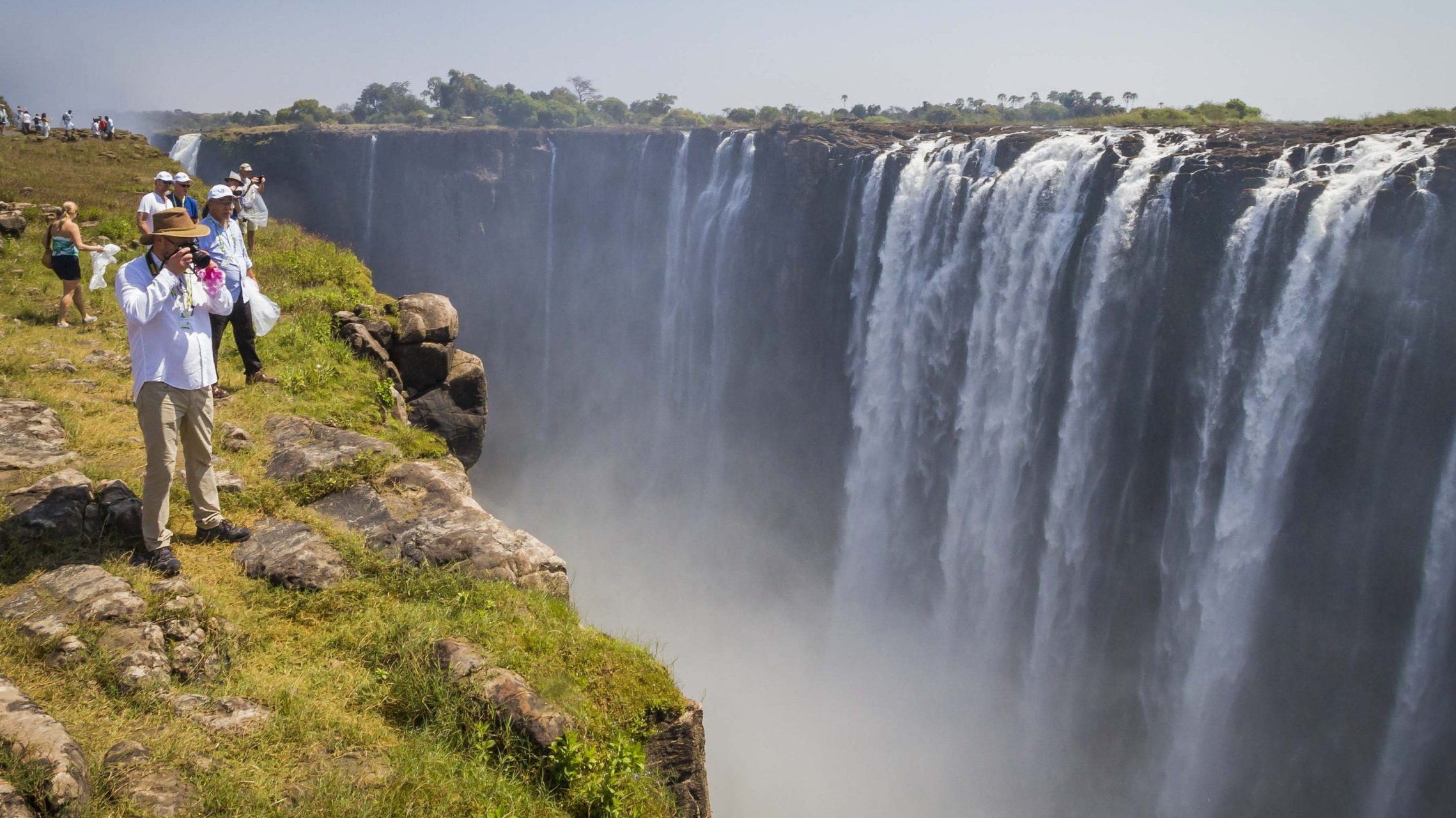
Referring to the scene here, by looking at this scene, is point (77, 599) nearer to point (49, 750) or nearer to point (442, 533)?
point (49, 750)

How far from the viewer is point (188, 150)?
41906 millimetres

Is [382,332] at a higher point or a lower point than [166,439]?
higher

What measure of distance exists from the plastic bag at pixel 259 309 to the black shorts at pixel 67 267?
388cm

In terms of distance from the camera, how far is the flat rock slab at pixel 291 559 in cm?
561

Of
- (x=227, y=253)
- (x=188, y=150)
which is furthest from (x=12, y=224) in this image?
(x=188, y=150)

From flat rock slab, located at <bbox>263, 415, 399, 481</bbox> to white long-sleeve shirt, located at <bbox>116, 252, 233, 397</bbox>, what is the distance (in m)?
1.79

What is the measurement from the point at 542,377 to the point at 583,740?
33.8 meters

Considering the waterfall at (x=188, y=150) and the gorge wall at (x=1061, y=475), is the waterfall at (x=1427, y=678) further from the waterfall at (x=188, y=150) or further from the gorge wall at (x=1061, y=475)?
the waterfall at (x=188, y=150)

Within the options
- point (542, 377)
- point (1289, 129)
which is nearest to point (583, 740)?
point (1289, 129)

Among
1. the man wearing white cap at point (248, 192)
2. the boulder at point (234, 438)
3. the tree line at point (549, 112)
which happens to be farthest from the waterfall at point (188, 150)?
the boulder at point (234, 438)

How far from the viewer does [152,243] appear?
5375 mm

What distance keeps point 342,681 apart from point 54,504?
7.69 ft

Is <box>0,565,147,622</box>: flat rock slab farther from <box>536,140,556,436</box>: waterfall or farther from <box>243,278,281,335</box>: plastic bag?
<box>536,140,556,436</box>: waterfall

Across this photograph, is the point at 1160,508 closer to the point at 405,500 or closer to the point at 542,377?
the point at 405,500
